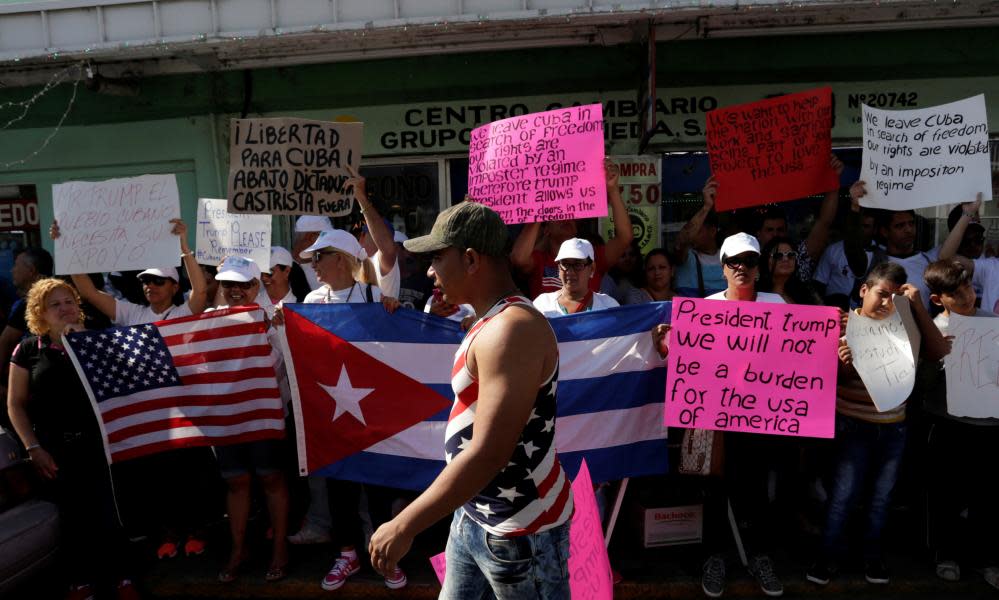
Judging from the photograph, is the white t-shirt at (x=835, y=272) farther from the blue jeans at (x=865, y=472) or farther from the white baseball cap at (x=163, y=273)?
the white baseball cap at (x=163, y=273)

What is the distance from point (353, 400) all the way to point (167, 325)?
1251mm

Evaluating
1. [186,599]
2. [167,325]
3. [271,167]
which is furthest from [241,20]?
[186,599]

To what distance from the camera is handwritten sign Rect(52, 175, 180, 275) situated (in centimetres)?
493

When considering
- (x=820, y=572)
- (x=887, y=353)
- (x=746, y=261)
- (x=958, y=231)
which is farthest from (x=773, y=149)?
(x=820, y=572)

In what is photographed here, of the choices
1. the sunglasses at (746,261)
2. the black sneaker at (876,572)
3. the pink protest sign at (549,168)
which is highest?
the pink protest sign at (549,168)

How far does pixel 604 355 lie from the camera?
4316 mm

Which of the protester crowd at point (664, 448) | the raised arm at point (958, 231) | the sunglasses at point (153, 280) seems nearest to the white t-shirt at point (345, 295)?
the protester crowd at point (664, 448)

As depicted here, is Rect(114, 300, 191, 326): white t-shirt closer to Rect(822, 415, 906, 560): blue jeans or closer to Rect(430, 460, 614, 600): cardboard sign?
Rect(430, 460, 614, 600): cardboard sign

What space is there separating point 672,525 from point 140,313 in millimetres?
3834

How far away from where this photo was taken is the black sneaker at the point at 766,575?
14.1ft

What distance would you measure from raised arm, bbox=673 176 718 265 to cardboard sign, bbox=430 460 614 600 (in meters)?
3.18

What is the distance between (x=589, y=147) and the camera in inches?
185

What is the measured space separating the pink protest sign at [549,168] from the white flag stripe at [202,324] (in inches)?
66.8

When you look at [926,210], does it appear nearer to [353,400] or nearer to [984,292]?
[984,292]
